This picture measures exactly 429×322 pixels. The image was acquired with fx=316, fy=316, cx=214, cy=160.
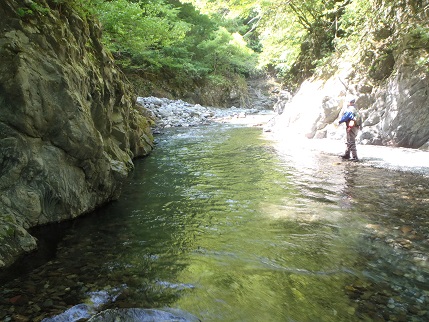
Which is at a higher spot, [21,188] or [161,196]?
[21,188]

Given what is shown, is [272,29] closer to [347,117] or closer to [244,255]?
[347,117]

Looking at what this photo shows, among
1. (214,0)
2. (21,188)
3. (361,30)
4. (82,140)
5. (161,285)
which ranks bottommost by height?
(161,285)

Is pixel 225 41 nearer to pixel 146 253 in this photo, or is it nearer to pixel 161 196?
pixel 161 196

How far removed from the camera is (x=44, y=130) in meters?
4.47

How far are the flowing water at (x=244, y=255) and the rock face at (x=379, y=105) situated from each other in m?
3.20

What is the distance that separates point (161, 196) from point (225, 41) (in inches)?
1063

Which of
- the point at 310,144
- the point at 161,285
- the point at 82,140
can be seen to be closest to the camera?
the point at 161,285

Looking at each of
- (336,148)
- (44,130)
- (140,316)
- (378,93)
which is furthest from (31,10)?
(378,93)

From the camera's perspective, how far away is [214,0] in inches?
638

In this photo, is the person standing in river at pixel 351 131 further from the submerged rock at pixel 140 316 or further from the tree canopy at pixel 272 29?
the submerged rock at pixel 140 316

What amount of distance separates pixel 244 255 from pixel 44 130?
325 centimetres

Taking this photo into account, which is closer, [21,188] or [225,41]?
[21,188]

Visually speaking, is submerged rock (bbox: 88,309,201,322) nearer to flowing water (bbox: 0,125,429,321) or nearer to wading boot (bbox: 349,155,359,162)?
flowing water (bbox: 0,125,429,321)

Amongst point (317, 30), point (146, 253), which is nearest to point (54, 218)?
point (146, 253)
